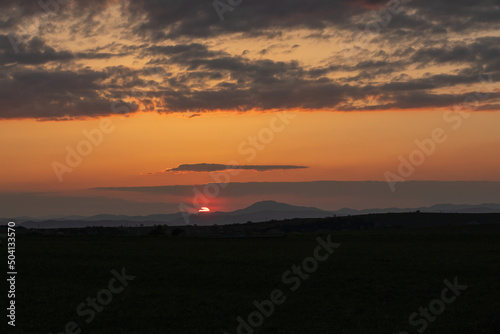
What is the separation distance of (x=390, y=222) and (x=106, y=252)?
87355 millimetres

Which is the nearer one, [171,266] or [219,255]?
[171,266]

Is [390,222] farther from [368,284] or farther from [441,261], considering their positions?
[368,284]

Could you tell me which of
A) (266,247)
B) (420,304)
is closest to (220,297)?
(420,304)

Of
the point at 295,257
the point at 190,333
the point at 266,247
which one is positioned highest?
the point at 266,247

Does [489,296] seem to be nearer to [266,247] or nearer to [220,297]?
[220,297]

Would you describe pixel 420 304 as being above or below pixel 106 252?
below

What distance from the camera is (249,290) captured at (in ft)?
102

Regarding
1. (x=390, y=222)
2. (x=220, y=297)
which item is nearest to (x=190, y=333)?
(x=220, y=297)

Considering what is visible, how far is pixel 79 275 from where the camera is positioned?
36.0 metres

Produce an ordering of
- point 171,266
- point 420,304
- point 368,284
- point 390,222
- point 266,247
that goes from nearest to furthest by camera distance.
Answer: point 420,304 → point 368,284 → point 171,266 → point 266,247 → point 390,222

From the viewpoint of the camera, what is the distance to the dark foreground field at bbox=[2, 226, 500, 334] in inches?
912

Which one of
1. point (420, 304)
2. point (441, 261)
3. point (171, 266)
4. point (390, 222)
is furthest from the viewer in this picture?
point (390, 222)

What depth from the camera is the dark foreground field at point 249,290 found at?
23156 millimetres

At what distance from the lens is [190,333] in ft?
71.2
